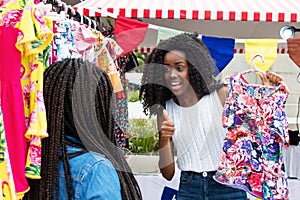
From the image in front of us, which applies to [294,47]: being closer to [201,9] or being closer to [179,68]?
[179,68]

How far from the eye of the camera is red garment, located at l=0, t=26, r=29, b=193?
1430 mm

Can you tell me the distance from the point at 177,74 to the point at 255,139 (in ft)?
1.67

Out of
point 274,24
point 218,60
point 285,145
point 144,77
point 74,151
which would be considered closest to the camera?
point 74,151

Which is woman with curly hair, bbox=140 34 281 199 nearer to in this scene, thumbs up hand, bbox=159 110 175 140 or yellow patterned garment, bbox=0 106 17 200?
thumbs up hand, bbox=159 110 175 140

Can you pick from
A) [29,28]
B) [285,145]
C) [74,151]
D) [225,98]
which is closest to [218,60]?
[225,98]

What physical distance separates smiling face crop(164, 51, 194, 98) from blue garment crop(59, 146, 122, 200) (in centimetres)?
100

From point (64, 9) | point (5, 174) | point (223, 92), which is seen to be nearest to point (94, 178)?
point (5, 174)

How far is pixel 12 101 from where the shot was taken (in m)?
1.43

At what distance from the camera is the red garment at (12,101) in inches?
56.3

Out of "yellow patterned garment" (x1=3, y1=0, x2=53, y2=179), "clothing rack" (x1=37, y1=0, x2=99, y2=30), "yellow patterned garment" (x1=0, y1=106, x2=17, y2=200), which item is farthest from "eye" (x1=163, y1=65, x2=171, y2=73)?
"yellow patterned garment" (x1=0, y1=106, x2=17, y2=200)

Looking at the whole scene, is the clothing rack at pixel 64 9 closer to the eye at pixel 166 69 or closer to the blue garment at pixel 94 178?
the eye at pixel 166 69

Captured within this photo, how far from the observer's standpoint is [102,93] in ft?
3.98

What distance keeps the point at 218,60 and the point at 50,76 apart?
155 centimetres

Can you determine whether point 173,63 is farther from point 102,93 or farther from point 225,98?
point 102,93
